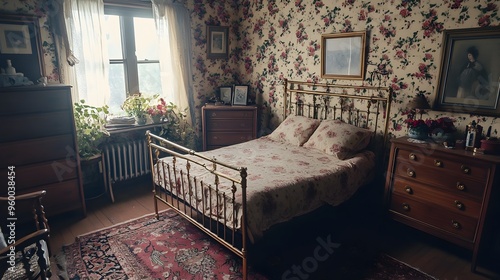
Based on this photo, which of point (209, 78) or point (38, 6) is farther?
point (209, 78)

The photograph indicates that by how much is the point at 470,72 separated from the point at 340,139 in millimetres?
1245

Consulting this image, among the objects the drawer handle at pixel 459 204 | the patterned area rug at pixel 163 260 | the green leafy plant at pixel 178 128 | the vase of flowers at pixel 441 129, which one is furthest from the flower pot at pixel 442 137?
the green leafy plant at pixel 178 128

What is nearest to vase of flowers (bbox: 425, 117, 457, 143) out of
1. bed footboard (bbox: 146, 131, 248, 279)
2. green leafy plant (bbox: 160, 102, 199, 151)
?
bed footboard (bbox: 146, 131, 248, 279)

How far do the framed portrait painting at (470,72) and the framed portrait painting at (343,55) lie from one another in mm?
817

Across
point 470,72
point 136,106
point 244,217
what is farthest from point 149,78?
point 470,72

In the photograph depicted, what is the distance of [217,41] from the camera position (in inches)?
182

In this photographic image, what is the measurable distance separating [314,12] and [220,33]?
4.77 feet

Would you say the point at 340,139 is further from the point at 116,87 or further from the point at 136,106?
the point at 116,87

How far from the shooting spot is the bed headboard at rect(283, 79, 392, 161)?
336cm

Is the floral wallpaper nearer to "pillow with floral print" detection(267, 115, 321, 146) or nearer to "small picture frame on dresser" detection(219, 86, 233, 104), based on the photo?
"small picture frame on dresser" detection(219, 86, 233, 104)

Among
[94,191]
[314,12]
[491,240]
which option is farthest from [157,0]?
[491,240]

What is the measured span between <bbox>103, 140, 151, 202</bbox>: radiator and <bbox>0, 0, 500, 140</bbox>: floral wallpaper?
1.02 m

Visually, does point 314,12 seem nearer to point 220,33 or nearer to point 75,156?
point 220,33

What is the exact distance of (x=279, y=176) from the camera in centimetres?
270
